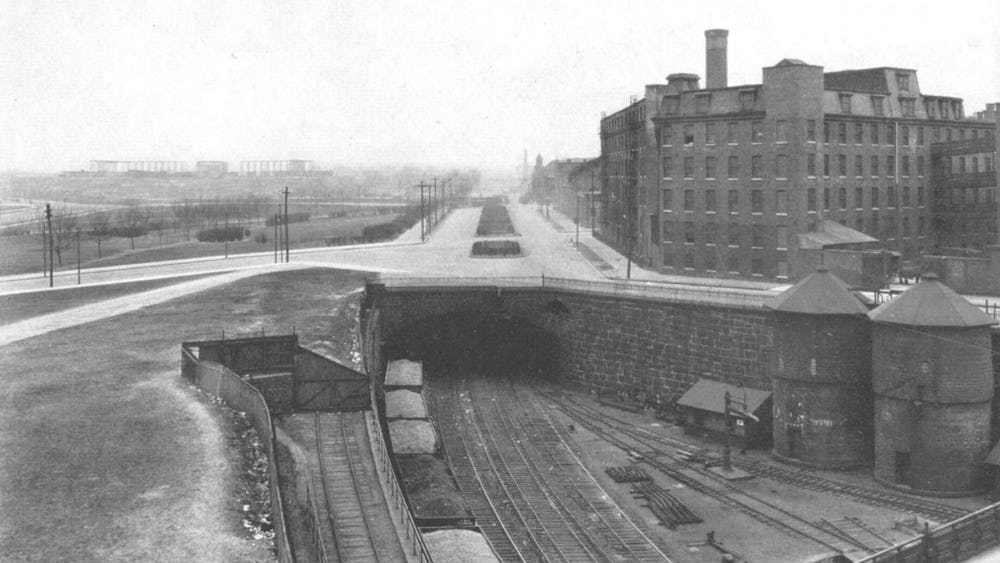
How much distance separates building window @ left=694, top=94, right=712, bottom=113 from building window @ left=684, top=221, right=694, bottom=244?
26.2 ft

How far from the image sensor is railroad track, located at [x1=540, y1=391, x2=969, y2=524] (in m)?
33.2

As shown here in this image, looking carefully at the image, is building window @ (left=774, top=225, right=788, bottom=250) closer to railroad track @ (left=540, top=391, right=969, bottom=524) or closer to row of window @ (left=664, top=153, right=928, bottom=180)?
row of window @ (left=664, top=153, right=928, bottom=180)

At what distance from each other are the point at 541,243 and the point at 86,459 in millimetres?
74270

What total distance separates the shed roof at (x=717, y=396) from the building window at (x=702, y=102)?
78.9 feet

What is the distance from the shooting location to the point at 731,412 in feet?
134

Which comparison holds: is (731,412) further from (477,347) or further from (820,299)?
(477,347)

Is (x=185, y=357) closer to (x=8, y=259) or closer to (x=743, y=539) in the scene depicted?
(x=743, y=539)

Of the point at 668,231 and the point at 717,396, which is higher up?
the point at 668,231

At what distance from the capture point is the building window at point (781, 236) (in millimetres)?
58500

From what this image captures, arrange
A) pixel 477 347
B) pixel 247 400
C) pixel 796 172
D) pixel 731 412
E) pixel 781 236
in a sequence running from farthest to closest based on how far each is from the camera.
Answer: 1. pixel 477 347
2. pixel 781 236
3. pixel 796 172
4. pixel 731 412
5. pixel 247 400

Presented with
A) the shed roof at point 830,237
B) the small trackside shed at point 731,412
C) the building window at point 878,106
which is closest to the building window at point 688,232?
the shed roof at point 830,237

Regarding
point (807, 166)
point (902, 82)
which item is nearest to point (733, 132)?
point (807, 166)

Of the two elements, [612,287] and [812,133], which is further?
[812,133]

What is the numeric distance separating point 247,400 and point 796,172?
1662 inches
